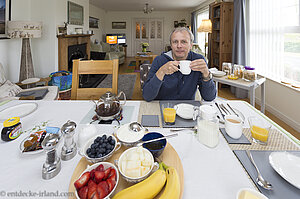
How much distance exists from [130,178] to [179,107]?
687 millimetres

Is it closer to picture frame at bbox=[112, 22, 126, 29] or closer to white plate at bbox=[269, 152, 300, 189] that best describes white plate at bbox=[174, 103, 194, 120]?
white plate at bbox=[269, 152, 300, 189]

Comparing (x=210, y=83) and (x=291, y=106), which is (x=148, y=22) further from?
(x=210, y=83)

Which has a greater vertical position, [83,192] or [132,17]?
[132,17]

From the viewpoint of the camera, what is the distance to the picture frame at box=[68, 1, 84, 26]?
15.0ft

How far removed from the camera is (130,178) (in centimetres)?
54

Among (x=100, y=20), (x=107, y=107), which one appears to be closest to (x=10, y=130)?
(x=107, y=107)

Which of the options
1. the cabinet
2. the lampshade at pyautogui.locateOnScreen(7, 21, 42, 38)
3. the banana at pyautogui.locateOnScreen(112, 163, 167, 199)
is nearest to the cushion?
the lampshade at pyautogui.locateOnScreen(7, 21, 42, 38)

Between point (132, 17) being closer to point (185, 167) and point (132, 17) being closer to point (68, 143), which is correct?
point (68, 143)

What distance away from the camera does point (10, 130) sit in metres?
0.84

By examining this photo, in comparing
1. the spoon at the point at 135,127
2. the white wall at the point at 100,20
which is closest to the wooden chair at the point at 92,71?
the spoon at the point at 135,127

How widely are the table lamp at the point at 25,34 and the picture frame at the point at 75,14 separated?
1740mm

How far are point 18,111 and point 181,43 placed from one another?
4.23 feet

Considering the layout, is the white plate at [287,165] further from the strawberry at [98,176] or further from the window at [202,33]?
the window at [202,33]

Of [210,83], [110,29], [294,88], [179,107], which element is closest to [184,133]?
[179,107]
